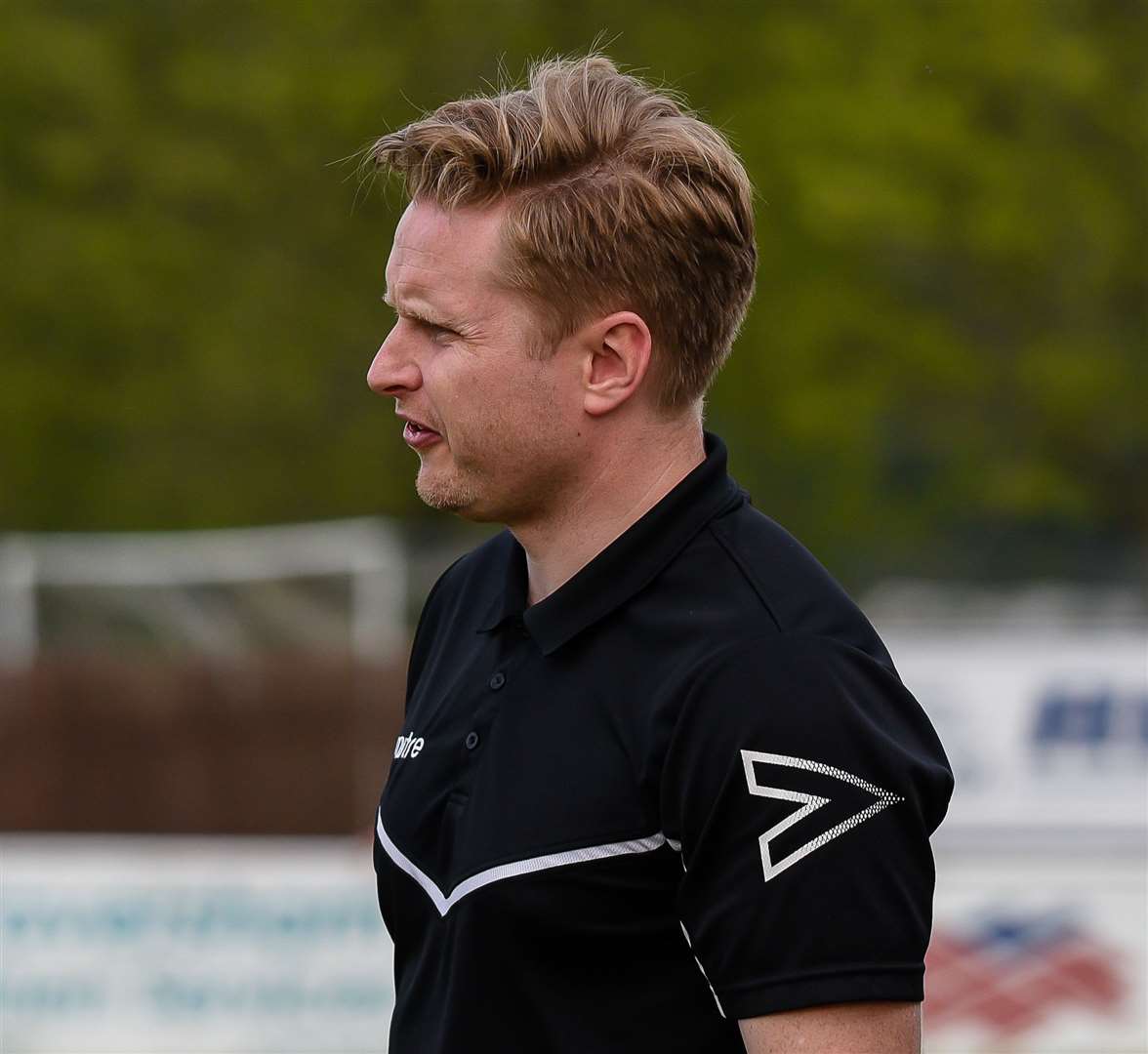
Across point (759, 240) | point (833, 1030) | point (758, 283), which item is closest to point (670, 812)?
point (833, 1030)

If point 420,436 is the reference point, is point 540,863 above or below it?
below

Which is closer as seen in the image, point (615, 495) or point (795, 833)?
point (795, 833)

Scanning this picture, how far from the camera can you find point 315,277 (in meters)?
18.1

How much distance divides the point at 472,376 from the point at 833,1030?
2.47 feet

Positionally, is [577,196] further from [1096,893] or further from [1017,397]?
[1017,397]

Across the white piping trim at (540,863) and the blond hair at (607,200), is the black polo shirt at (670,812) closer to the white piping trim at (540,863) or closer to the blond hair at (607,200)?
the white piping trim at (540,863)

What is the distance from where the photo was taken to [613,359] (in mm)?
2031

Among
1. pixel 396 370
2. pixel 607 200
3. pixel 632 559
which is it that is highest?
pixel 607 200

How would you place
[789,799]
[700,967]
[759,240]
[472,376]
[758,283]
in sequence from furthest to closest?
[759,240] → [758,283] → [472,376] → [700,967] → [789,799]

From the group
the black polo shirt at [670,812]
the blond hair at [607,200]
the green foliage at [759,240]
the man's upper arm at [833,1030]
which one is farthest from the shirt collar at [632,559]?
the green foliage at [759,240]

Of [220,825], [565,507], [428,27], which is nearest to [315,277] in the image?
[428,27]

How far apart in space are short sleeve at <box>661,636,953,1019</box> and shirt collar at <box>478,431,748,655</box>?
21 cm

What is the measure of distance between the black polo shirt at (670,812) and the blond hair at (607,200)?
199 mm

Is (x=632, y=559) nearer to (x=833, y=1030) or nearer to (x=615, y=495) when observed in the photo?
(x=615, y=495)
